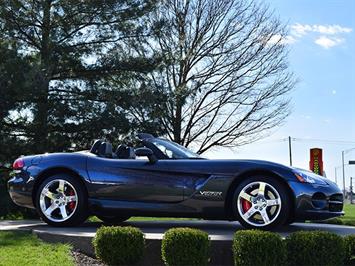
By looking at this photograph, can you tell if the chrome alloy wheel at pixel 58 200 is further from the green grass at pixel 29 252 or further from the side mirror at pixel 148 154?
the side mirror at pixel 148 154

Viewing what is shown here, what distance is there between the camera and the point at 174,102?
68.9 feet

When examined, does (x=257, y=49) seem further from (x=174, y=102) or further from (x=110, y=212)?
(x=110, y=212)

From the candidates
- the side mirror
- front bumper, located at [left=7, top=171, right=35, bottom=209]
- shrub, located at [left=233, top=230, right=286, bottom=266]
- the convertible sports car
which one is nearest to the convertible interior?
the convertible sports car

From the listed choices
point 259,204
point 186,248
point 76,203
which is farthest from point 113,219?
point 186,248

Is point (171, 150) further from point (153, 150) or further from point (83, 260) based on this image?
point (83, 260)

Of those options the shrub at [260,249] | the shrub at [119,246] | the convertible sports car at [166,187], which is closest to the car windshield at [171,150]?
the convertible sports car at [166,187]

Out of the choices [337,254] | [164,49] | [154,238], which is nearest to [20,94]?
[164,49]

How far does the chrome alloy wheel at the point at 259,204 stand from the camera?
618 centimetres

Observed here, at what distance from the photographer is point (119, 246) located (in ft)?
17.5

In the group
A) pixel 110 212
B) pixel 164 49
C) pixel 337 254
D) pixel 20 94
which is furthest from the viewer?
pixel 164 49

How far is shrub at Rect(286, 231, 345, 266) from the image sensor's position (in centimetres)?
517

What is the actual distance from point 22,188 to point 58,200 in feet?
2.04

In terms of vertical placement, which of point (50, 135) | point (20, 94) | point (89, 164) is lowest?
point (89, 164)

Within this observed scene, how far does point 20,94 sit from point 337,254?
565 inches
